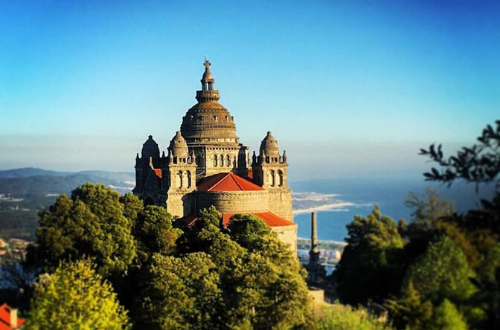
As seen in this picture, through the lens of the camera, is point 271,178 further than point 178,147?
Yes

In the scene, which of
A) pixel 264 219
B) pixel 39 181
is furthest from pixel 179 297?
pixel 264 219

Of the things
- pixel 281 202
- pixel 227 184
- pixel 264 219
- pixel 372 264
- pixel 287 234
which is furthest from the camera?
pixel 281 202

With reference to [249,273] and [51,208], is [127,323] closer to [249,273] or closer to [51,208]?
[249,273]

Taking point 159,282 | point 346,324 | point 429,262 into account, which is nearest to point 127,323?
point 159,282

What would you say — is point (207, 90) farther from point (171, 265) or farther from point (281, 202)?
point (171, 265)

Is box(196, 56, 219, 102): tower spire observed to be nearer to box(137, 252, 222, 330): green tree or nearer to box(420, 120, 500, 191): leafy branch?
box(137, 252, 222, 330): green tree
